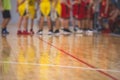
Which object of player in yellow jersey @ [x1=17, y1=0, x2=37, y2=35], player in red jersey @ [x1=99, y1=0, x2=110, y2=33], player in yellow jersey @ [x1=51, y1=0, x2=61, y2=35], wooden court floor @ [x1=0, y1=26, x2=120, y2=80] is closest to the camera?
wooden court floor @ [x1=0, y1=26, x2=120, y2=80]

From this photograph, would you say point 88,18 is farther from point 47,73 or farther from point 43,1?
point 47,73

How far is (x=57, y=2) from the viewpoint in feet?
29.5

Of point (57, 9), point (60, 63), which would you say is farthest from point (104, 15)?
point (60, 63)

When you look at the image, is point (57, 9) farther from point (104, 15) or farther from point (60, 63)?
point (60, 63)

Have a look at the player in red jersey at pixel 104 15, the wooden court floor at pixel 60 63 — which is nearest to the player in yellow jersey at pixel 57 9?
the player in red jersey at pixel 104 15

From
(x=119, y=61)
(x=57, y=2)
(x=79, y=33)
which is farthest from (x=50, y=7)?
(x=119, y=61)

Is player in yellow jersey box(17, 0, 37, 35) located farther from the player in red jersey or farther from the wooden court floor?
the wooden court floor

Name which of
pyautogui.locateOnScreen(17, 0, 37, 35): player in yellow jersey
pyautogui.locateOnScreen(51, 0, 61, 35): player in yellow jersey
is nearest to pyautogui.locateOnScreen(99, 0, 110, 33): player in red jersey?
pyautogui.locateOnScreen(51, 0, 61, 35): player in yellow jersey

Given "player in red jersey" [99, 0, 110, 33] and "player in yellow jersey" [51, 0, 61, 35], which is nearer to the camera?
"player in yellow jersey" [51, 0, 61, 35]

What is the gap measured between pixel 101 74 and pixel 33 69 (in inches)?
32.4

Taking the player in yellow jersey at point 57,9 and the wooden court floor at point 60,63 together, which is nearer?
the wooden court floor at point 60,63

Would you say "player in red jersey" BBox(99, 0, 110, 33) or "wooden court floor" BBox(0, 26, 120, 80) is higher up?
"player in red jersey" BBox(99, 0, 110, 33)

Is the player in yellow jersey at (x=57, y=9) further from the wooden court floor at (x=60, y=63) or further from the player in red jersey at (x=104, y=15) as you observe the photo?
the wooden court floor at (x=60, y=63)

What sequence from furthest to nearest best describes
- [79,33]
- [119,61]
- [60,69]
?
1. [79,33]
2. [119,61]
3. [60,69]
